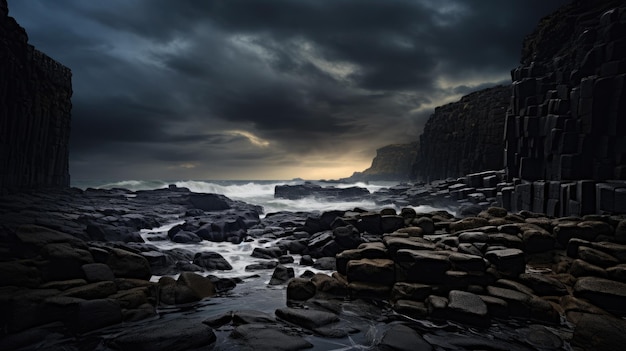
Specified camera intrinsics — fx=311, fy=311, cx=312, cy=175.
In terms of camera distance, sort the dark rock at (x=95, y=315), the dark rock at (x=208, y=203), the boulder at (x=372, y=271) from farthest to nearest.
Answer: the dark rock at (x=208, y=203), the boulder at (x=372, y=271), the dark rock at (x=95, y=315)

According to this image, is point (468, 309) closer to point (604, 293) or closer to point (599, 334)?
point (599, 334)

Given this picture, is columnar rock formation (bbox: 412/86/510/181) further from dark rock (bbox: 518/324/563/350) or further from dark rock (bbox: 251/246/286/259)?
dark rock (bbox: 518/324/563/350)

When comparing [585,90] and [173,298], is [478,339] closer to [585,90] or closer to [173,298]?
[173,298]

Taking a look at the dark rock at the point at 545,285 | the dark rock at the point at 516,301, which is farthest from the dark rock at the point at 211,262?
the dark rock at the point at 545,285

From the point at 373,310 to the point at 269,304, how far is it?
275 centimetres

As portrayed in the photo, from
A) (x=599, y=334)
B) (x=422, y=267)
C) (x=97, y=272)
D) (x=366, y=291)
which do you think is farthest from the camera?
(x=366, y=291)

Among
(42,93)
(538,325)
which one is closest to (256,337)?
(538,325)

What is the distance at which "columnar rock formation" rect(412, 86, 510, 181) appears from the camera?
54.0m

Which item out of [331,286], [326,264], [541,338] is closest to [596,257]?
[541,338]

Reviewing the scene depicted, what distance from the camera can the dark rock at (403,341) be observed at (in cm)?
570

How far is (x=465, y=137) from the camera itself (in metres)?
68.2

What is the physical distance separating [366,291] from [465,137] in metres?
68.4

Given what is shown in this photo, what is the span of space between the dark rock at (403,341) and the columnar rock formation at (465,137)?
54772 mm

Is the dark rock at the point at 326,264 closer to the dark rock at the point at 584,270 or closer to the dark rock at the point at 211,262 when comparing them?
the dark rock at the point at 211,262
